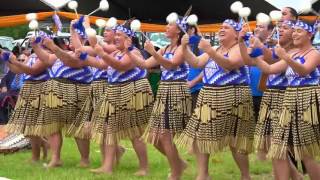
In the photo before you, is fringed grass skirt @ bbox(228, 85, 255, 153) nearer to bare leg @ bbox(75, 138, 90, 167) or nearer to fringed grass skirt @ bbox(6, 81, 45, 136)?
bare leg @ bbox(75, 138, 90, 167)

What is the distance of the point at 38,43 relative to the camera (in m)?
6.54

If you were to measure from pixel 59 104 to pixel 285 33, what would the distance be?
275 cm

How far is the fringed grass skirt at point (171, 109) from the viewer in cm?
575

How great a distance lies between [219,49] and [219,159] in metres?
2.14

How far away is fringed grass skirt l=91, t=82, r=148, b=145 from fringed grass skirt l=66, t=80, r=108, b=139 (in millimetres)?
277

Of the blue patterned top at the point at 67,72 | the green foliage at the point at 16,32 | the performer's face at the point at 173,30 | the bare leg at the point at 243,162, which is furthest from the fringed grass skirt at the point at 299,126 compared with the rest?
the green foliage at the point at 16,32

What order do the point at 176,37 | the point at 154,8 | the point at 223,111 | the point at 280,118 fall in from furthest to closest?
the point at 154,8, the point at 176,37, the point at 223,111, the point at 280,118

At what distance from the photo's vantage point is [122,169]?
6719mm

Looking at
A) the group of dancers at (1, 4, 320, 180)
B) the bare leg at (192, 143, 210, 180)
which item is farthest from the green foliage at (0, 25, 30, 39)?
the bare leg at (192, 143, 210, 180)

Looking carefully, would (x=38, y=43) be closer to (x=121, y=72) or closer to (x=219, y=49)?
(x=121, y=72)

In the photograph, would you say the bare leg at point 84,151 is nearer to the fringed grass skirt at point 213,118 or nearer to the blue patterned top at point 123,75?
the blue patterned top at point 123,75

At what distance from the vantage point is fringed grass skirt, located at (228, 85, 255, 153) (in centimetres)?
535

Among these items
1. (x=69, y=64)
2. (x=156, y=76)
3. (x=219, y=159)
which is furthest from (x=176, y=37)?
(x=156, y=76)

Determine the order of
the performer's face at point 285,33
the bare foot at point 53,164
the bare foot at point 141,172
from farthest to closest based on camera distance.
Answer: the bare foot at point 53,164, the bare foot at point 141,172, the performer's face at point 285,33
